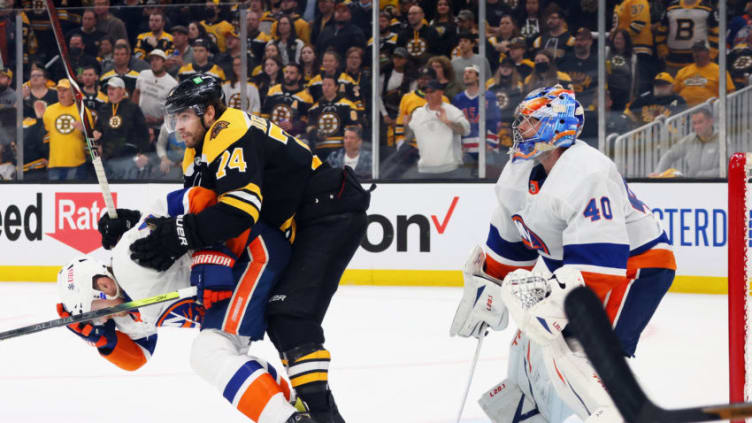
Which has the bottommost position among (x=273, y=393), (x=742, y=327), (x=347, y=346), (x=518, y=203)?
(x=347, y=346)

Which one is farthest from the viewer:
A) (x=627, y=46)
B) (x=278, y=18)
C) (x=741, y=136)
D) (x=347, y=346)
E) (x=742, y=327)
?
(x=278, y=18)

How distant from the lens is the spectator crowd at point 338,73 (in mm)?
6898

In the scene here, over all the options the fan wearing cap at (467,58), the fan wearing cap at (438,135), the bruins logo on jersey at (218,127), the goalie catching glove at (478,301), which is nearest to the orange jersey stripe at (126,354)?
the bruins logo on jersey at (218,127)

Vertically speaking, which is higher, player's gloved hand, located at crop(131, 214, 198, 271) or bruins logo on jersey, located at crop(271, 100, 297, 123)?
bruins logo on jersey, located at crop(271, 100, 297, 123)

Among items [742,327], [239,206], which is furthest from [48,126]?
[742,327]

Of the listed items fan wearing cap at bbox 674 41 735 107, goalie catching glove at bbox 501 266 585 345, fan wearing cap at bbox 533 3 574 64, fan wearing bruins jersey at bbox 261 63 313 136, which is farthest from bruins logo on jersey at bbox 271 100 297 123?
goalie catching glove at bbox 501 266 585 345

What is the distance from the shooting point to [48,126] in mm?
7293

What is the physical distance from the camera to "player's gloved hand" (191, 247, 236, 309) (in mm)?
2305

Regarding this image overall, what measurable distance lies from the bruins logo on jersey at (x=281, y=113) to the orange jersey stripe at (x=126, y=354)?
15.9ft

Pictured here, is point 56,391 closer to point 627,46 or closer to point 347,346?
point 347,346

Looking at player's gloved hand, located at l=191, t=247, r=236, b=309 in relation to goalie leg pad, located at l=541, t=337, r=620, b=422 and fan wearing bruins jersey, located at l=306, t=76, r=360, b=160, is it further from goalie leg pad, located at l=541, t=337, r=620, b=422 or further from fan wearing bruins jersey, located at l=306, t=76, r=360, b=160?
fan wearing bruins jersey, located at l=306, t=76, r=360, b=160

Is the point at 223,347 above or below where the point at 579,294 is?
below

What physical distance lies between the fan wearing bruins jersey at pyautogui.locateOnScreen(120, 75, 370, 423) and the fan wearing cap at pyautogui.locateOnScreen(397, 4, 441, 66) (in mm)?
4820

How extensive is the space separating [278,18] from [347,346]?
3.97 metres
